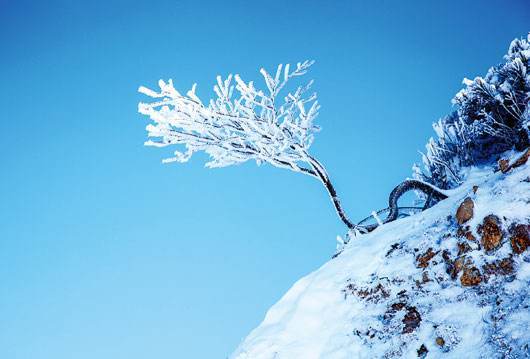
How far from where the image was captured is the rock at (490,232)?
13.5 feet

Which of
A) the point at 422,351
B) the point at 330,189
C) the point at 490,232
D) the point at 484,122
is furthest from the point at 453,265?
the point at 484,122

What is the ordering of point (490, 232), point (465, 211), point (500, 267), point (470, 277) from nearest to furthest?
1. point (500, 267)
2. point (470, 277)
3. point (490, 232)
4. point (465, 211)

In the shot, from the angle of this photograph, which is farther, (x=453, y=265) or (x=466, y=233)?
(x=466, y=233)

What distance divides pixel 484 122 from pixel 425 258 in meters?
5.36

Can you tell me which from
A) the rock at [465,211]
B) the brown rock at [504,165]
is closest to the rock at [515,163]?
the brown rock at [504,165]

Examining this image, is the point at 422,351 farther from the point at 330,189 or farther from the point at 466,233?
the point at 330,189

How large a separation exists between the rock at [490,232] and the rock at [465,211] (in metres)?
0.24

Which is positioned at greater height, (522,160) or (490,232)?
(522,160)

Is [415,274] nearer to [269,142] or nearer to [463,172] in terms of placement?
[269,142]

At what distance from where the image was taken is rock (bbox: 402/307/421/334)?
3.96 meters

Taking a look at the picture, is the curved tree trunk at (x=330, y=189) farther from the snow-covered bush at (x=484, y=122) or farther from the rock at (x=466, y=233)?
the rock at (x=466, y=233)

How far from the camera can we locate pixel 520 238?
3932 millimetres

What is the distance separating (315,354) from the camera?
432cm

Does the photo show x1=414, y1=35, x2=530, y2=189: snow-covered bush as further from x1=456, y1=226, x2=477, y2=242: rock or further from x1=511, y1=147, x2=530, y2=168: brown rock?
x1=456, y1=226, x2=477, y2=242: rock
